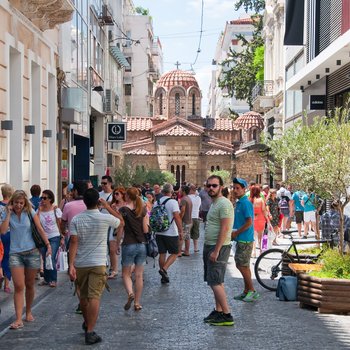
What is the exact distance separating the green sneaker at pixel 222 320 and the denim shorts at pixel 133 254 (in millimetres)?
1591

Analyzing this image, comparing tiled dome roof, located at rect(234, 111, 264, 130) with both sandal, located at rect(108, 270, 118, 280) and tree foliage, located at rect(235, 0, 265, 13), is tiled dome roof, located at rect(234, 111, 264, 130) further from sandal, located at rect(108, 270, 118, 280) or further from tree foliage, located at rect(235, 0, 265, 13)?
sandal, located at rect(108, 270, 118, 280)

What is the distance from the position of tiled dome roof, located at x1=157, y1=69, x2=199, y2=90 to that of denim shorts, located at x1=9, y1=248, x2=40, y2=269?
83.6 meters

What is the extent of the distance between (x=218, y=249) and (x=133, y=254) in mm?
1556


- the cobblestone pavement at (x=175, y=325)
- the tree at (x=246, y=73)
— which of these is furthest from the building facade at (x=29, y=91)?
the tree at (x=246, y=73)

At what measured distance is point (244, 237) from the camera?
12.1m

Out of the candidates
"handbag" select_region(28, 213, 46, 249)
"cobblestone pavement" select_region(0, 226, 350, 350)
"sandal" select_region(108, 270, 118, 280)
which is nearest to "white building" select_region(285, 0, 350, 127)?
"sandal" select_region(108, 270, 118, 280)

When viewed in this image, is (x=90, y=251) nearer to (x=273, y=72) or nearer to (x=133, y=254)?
(x=133, y=254)

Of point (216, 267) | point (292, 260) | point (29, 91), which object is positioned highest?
point (29, 91)

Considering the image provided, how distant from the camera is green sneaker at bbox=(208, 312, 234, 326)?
392 inches

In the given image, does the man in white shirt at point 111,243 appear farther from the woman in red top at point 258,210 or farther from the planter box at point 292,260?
the woman in red top at point 258,210

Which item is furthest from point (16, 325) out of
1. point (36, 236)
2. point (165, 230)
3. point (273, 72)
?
point (273, 72)

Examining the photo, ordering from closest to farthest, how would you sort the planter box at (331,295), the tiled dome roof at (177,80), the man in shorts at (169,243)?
1. the planter box at (331,295)
2. the man in shorts at (169,243)
3. the tiled dome roof at (177,80)

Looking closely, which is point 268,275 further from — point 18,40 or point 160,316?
point 18,40

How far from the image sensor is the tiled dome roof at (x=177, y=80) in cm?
9362
